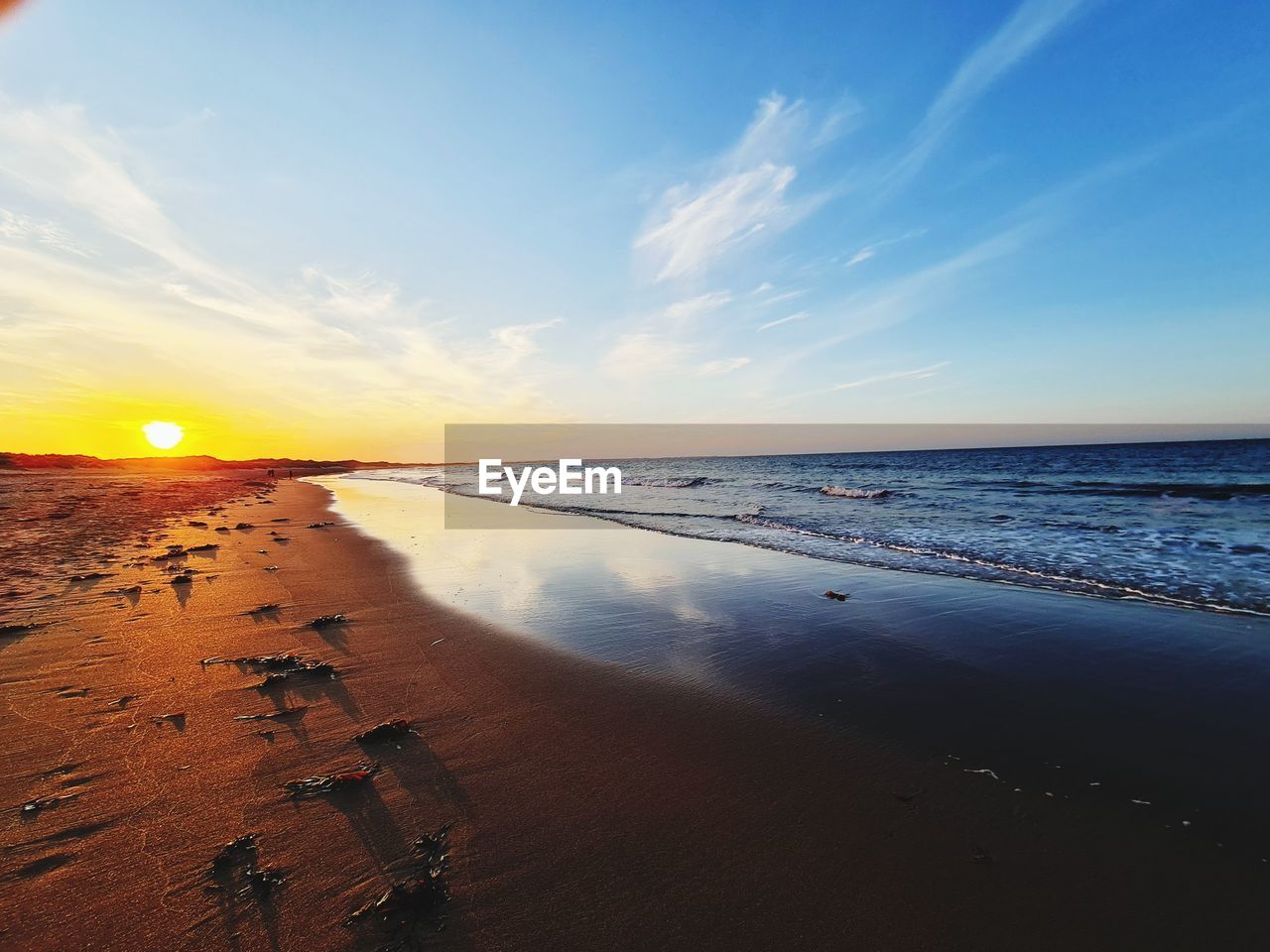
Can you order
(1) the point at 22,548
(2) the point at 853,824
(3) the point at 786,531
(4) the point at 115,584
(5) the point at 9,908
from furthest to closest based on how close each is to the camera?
(3) the point at 786,531 → (1) the point at 22,548 → (4) the point at 115,584 → (2) the point at 853,824 → (5) the point at 9,908

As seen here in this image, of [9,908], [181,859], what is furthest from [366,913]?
[9,908]

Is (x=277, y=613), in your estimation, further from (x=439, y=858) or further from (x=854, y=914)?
(x=854, y=914)

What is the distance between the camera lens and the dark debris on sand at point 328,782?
3503 mm

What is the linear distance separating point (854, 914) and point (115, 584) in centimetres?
1213

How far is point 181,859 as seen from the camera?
2.86 m

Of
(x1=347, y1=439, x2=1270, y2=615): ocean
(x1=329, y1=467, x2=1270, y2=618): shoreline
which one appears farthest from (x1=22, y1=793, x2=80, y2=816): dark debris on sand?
(x1=347, y1=439, x2=1270, y2=615): ocean

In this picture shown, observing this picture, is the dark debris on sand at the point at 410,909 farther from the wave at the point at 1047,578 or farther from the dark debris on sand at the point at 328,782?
the wave at the point at 1047,578

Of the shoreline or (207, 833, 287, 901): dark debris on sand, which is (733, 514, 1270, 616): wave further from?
(207, 833, 287, 901): dark debris on sand

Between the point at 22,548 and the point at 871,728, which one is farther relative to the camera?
the point at 22,548

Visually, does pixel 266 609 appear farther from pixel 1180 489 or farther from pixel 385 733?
pixel 1180 489

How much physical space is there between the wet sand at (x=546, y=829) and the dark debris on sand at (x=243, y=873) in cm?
5

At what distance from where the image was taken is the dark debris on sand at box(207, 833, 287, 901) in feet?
8.78

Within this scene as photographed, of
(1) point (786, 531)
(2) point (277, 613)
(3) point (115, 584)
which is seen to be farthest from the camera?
(1) point (786, 531)

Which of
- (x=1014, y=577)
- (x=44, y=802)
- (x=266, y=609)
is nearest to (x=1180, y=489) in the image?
(x=1014, y=577)
